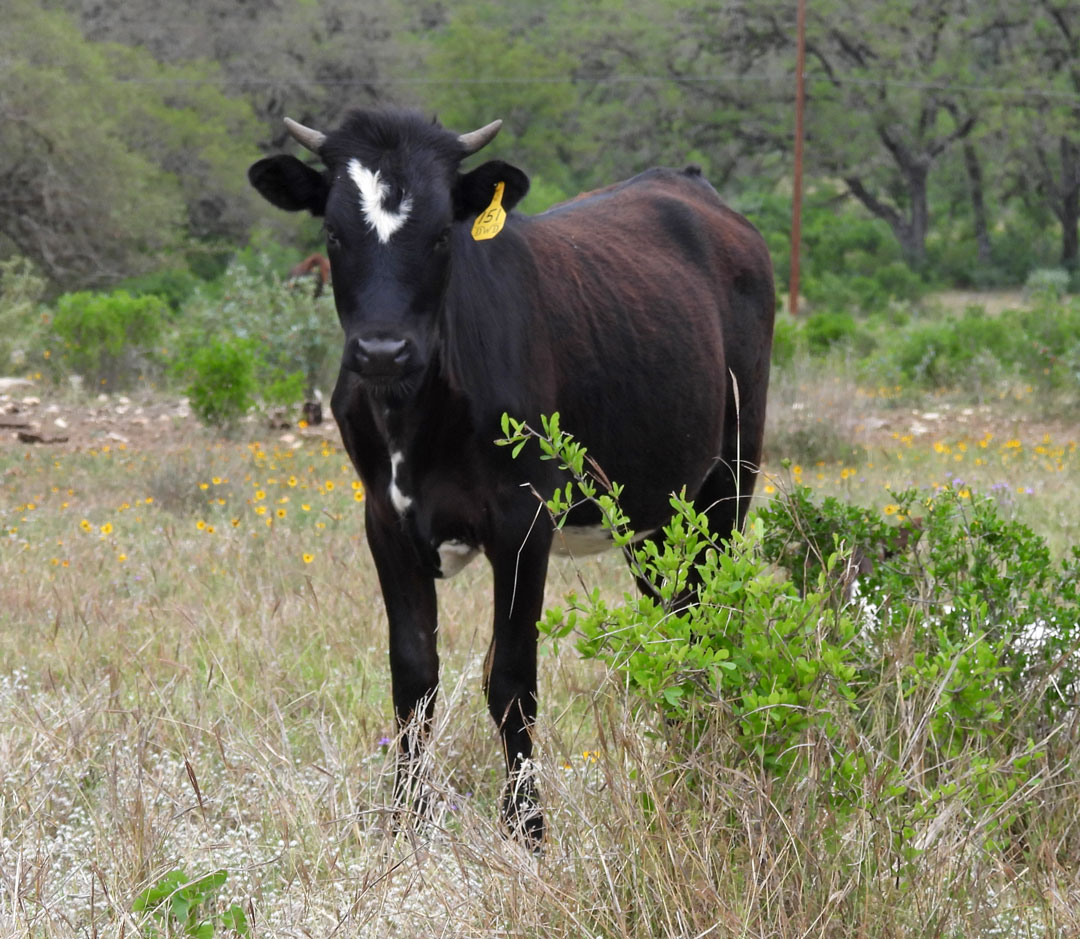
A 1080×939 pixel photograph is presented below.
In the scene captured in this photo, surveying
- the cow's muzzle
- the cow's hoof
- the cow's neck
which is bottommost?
the cow's hoof

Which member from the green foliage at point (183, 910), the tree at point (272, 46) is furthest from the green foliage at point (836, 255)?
the green foliage at point (183, 910)

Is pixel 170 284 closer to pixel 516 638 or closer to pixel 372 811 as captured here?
pixel 516 638

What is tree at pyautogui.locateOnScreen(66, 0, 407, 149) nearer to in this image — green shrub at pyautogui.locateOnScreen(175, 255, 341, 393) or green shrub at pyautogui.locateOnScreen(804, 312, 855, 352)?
green shrub at pyautogui.locateOnScreen(804, 312, 855, 352)

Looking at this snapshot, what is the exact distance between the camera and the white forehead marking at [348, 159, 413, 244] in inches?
148

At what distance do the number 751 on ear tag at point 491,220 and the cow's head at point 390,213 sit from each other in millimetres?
17

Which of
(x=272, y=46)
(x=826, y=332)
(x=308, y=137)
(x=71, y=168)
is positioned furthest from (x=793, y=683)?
(x=272, y=46)

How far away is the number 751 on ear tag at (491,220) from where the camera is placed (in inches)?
160

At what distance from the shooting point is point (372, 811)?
2.75 m

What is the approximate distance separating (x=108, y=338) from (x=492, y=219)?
415 inches

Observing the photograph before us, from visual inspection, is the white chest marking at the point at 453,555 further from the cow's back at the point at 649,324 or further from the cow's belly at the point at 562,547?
the cow's back at the point at 649,324

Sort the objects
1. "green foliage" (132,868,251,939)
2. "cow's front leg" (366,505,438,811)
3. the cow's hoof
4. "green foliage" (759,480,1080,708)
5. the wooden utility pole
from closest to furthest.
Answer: "green foliage" (132,868,251,939) → the cow's hoof → "green foliage" (759,480,1080,708) → "cow's front leg" (366,505,438,811) → the wooden utility pole

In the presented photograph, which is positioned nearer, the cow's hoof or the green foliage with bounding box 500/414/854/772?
the green foliage with bounding box 500/414/854/772

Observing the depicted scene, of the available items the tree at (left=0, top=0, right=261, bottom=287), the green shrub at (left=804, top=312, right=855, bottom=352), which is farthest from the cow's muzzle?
the tree at (left=0, top=0, right=261, bottom=287)

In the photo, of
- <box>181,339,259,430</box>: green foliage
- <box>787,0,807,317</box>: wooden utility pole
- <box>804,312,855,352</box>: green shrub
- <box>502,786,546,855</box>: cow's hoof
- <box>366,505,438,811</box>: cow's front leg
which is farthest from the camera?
<box>787,0,807,317</box>: wooden utility pole
